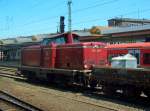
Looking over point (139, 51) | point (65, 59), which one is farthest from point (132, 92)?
point (65, 59)

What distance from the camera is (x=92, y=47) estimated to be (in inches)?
721

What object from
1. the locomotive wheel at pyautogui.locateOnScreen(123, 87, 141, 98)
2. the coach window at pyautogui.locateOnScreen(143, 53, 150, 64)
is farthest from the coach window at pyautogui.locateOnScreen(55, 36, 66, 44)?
the locomotive wheel at pyautogui.locateOnScreen(123, 87, 141, 98)

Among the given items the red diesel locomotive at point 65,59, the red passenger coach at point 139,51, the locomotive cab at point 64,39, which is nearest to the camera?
the red diesel locomotive at point 65,59

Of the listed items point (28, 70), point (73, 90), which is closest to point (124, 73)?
point (73, 90)

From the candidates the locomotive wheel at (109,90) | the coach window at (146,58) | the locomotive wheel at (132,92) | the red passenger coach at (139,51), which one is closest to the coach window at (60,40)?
the red passenger coach at (139,51)

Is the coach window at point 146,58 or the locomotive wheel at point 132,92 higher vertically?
the coach window at point 146,58

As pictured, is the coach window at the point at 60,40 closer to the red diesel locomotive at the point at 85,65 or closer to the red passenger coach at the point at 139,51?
the red diesel locomotive at the point at 85,65

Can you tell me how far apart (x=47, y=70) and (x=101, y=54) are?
3.74 m

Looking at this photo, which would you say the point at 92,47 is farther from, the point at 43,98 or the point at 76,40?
the point at 43,98

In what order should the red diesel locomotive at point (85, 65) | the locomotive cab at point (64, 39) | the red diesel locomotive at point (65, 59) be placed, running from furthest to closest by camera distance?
the locomotive cab at point (64, 39), the red diesel locomotive at point (65, 59), the red diesel locomotive at point (85, 65)

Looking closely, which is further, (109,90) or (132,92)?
(109,90)

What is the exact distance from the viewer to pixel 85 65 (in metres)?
17.9

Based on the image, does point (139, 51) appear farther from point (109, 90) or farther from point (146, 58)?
point (109, 90)

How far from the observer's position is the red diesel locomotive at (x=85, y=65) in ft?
45.1
